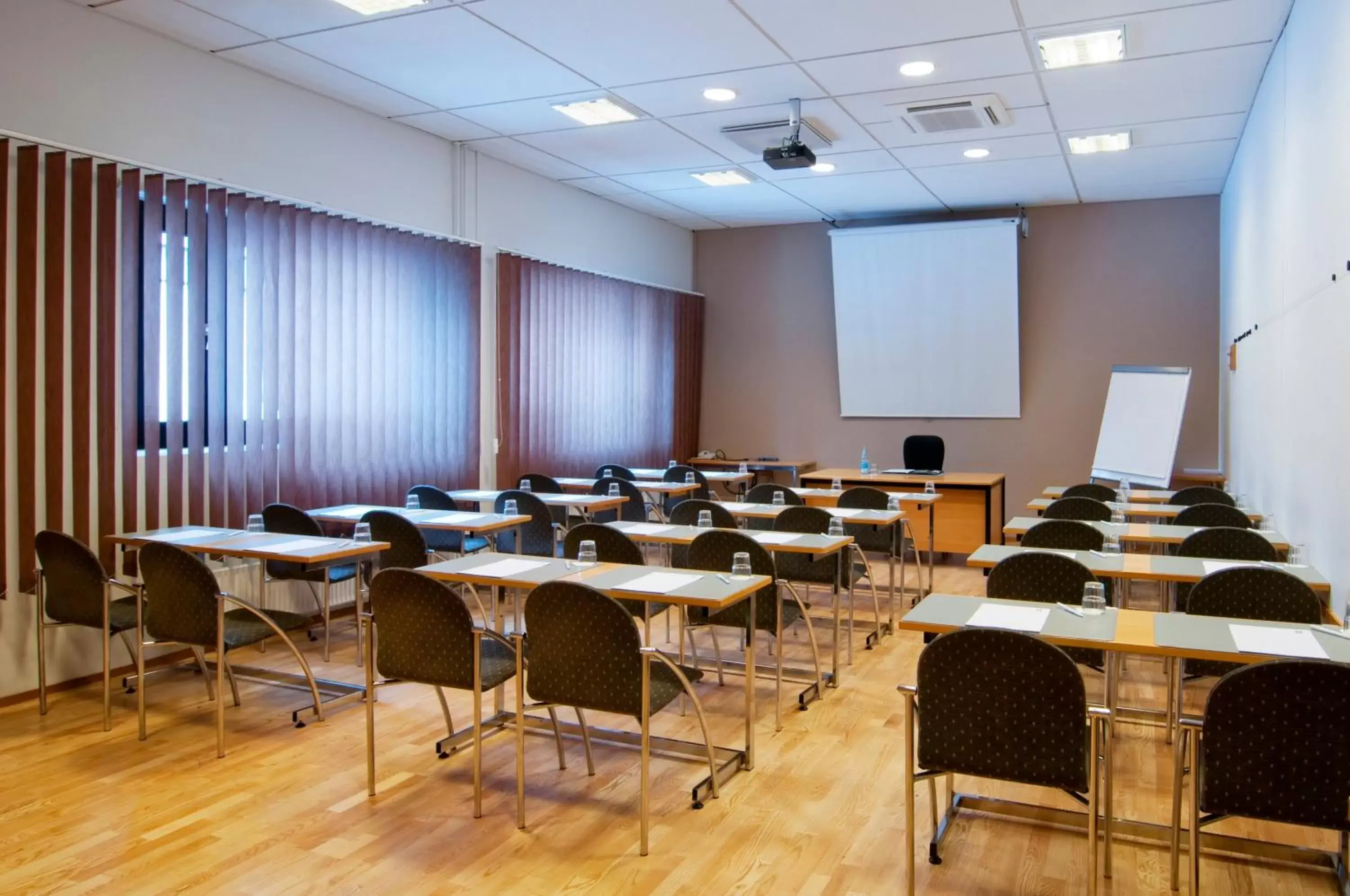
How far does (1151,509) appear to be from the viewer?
6477 mm

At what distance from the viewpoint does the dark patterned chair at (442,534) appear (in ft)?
21.1

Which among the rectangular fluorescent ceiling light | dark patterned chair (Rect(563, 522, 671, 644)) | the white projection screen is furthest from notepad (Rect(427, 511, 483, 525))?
the white projection screen

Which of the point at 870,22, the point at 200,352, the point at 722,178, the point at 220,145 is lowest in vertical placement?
the point at 200,352

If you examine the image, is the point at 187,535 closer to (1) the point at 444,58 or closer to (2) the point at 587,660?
(2) the point at 587,660

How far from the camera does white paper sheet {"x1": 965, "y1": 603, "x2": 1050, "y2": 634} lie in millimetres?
3127

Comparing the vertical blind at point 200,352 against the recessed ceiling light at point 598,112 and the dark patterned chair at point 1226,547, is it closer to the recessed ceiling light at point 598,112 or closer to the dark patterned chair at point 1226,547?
the recessed ceiling light at point 598,112

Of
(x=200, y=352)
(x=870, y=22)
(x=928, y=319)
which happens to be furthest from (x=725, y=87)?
(x=928, y=319)

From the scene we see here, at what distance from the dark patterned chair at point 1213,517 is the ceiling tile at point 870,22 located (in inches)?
114

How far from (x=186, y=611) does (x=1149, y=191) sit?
29.2 feet

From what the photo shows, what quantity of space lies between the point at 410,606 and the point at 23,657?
8.86 feet

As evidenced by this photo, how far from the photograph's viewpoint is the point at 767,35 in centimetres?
550

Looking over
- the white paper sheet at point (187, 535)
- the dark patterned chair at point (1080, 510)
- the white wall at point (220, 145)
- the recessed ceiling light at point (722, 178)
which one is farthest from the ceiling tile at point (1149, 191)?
the white paper sheet at point (187, 535)

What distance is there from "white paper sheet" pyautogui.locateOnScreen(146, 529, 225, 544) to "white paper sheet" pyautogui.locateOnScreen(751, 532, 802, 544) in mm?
2718

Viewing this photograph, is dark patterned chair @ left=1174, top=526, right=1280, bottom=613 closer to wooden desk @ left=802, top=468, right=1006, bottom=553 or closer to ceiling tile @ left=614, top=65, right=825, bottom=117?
ceiling tile @ left=614, top=65, right=825, bottom=117
